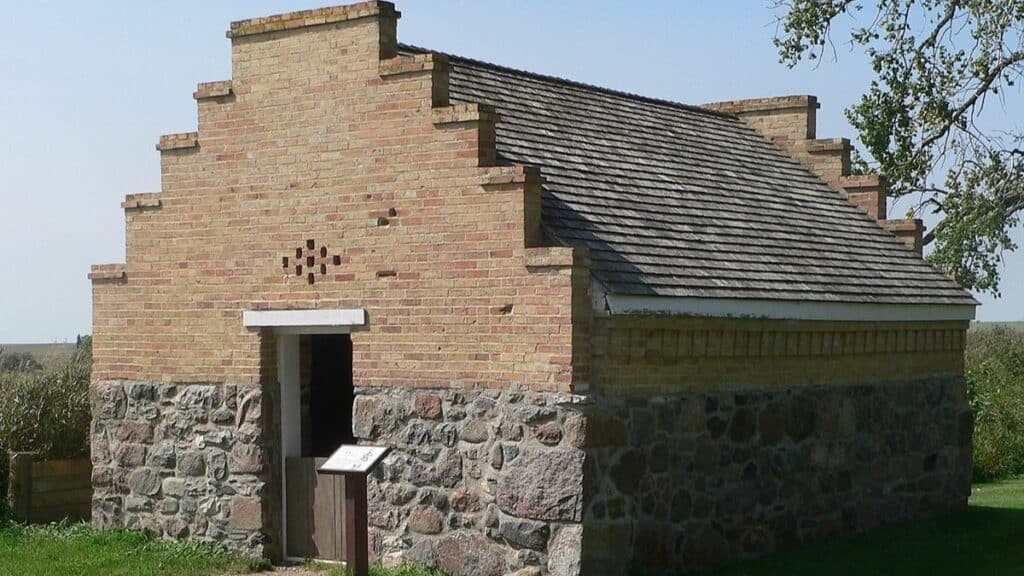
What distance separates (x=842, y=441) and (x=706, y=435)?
8.68ft

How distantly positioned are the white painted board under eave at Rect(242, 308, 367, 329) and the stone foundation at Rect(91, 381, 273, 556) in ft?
2.04

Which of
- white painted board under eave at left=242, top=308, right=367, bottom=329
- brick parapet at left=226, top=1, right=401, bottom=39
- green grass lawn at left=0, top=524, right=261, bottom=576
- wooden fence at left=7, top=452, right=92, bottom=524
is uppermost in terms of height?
brick parapet at left=226, top=1, right=401, bottom=39

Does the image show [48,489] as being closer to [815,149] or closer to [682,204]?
[682,204]

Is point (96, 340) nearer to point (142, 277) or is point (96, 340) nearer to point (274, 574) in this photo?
point (142, 277)

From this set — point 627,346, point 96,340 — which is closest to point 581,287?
point 627,346

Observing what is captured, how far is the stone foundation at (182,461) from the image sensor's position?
44.0 ft

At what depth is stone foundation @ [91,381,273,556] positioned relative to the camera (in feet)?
44.0

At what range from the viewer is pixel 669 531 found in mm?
12414

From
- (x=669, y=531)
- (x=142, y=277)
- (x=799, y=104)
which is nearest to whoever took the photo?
(x=669, y=531)

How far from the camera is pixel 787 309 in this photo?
45.3 feet

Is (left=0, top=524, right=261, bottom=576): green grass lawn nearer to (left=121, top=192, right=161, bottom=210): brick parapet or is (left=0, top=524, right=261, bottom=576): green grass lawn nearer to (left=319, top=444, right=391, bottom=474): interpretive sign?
(left=319, top=444, right=391, bottom=474): interpretive sign

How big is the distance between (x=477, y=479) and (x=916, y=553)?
498 cm

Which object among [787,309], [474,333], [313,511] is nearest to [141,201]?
[313,511]

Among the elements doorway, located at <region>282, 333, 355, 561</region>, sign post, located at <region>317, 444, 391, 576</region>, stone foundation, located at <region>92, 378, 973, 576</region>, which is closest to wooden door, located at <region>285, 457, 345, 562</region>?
doorway, located at <region>282, 333, 355, 561</region>
